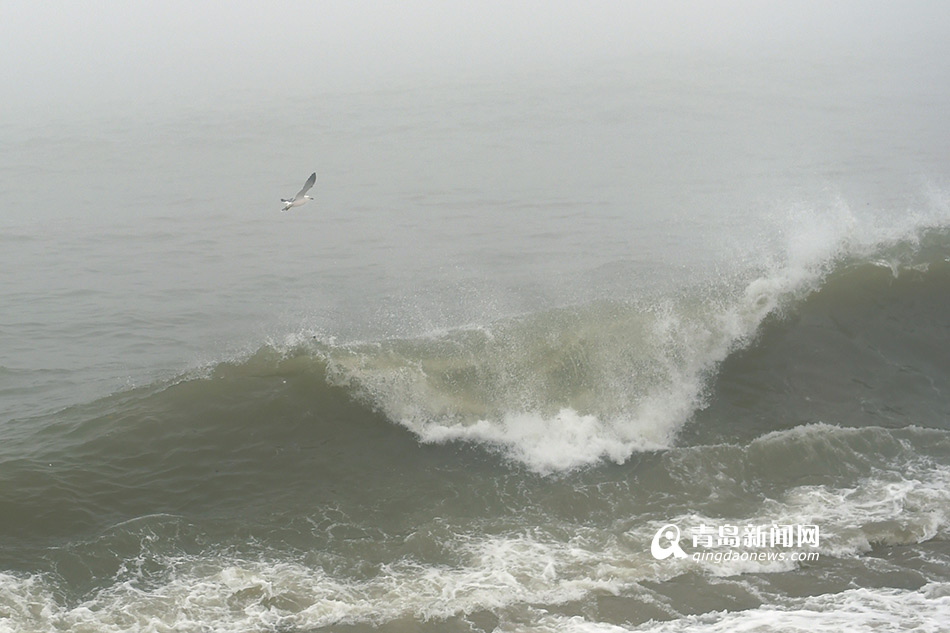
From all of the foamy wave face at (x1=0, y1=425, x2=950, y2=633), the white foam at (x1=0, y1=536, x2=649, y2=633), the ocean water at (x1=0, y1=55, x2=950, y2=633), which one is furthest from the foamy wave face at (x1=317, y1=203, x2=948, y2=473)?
the white foam at (x1=0, y1=536, x2=649, y2=633)

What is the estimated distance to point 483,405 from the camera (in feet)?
37.2

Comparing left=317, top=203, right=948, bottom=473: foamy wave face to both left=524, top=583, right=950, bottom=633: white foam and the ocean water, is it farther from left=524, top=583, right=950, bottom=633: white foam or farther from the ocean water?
left=524, top=583, right=950, bottom=633: white foam

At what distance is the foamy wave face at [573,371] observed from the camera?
10852 millimetres

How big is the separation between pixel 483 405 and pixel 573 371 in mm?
1427

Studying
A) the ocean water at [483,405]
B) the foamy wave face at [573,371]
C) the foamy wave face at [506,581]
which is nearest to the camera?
the foamy wave face at [506,581]

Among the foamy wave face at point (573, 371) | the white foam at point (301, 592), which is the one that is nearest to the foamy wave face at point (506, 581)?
the white foam at point (301, 592)

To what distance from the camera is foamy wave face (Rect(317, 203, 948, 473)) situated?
1085 cm

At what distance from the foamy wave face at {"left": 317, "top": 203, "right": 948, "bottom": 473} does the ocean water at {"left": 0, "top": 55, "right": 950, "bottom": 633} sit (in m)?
0.05

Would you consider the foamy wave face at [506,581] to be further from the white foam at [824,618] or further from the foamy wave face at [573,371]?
the foamy wave face at [573,371]

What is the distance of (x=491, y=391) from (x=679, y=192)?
12023mm

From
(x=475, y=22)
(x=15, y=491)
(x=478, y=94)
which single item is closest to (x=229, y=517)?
(x=15, y=491)

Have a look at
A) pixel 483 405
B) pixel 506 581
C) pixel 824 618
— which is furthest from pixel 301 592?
pixel 824 618

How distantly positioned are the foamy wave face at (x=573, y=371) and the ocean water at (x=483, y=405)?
2.0 inches

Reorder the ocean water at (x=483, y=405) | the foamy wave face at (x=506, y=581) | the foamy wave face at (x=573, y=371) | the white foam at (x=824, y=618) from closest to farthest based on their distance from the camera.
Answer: the white foam at (x=824, y=618), the foamy wave face at (x=506, y=581), the ocean water at (x=483, y=405), the foamy wave face at (x=573, y=371)
